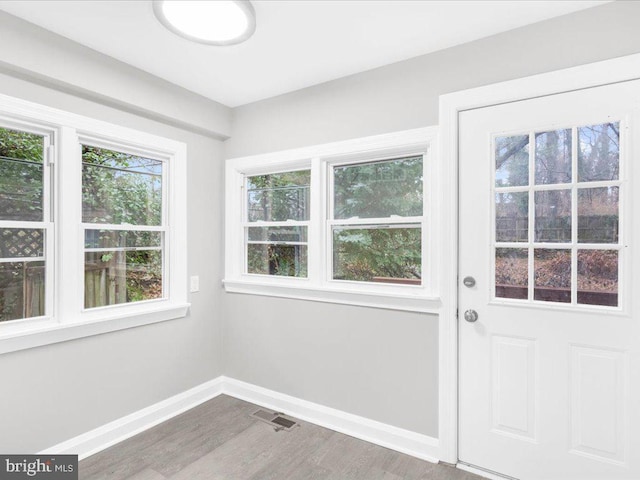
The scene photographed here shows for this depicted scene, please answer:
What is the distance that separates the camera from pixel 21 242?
202 centimetres

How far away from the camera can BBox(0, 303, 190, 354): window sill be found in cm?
193

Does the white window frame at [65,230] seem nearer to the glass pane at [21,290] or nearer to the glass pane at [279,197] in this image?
the glass pane at [21,290]

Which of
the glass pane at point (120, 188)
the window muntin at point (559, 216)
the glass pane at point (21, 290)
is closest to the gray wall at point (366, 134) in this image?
the window muntin at point (559, 216)

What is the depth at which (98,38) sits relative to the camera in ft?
6.75

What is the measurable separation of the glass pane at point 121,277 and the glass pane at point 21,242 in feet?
0.83

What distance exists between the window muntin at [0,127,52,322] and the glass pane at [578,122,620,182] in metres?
2.90

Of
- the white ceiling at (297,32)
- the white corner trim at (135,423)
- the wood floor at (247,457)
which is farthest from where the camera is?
the white corner trim at (135,423)

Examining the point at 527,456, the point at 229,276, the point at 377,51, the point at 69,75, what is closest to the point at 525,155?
the point at 377,51

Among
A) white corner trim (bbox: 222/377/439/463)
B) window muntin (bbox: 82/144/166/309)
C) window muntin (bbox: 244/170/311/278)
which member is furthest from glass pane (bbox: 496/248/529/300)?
window muntin (bbox: 82/144/166/309)

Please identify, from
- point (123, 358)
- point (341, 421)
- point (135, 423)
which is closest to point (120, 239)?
point (123, 358)

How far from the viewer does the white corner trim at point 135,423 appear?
7.09ft

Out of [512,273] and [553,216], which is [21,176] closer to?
[512,273]

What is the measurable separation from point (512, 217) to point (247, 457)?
2.09 metres

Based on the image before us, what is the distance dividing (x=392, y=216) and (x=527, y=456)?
154 centimetres
